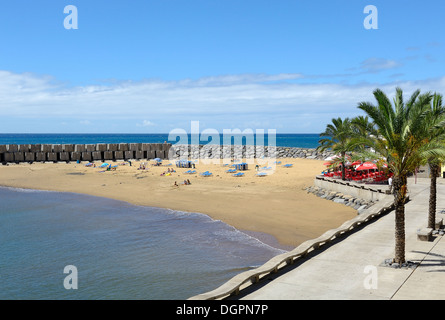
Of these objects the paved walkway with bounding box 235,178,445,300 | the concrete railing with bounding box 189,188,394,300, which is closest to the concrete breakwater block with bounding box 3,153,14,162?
the concrete railing with bounding box 189,188,394,300

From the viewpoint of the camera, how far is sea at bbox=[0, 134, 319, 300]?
45.2ft

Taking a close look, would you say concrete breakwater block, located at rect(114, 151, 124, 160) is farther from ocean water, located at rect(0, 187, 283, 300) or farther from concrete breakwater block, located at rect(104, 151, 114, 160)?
ocean water, located at rect(0, 187, 283, 300)

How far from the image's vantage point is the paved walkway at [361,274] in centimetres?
1042

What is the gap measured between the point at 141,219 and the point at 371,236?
1355 centimetres

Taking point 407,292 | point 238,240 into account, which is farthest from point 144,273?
point 407,292

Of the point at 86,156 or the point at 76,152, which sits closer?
the point at 76,152

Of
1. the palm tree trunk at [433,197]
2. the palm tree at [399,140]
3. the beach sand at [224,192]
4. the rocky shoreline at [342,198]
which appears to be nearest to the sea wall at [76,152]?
the beach sand at [224,192]

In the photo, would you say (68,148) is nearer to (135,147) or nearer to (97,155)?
(97,155)

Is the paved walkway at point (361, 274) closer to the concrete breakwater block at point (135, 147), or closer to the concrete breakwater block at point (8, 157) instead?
the concrete breakwater block at point (135, 147)

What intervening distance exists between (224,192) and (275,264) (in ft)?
66.8

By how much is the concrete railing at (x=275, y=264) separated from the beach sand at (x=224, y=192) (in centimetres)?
272

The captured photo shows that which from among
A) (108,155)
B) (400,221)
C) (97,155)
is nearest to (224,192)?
(400,221)

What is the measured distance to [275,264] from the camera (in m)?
12.1

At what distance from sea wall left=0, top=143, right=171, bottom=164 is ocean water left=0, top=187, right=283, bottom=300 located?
3434 centimetres
